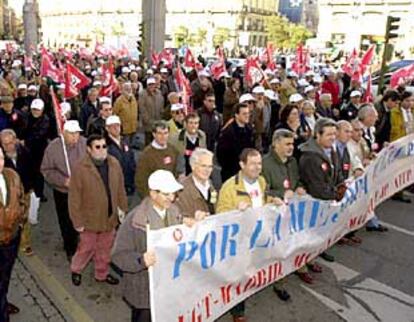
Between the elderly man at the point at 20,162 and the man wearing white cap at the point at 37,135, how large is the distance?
1.39 m

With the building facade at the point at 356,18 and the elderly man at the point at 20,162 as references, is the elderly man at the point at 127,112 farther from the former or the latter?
the building facade at the point at 356,18

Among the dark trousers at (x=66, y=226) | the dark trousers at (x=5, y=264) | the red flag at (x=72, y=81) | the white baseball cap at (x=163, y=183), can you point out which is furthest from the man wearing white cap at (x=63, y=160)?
the red flag at (x=72, y=81)

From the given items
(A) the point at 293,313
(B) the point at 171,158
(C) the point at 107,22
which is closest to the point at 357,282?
(A) the point at 293,313

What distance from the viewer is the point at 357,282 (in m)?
5.85

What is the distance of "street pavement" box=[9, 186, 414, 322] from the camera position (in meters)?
5.12

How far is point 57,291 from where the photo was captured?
18.1 ft

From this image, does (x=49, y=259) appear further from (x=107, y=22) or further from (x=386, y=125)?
(x=107, y=22)

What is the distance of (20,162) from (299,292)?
3.55 m

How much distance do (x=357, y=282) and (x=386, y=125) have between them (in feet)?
11.9

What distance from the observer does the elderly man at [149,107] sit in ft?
33.8

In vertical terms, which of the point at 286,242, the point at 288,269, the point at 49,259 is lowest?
the point at 49,259

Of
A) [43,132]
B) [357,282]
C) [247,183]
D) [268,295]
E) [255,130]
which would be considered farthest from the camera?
[255,130]

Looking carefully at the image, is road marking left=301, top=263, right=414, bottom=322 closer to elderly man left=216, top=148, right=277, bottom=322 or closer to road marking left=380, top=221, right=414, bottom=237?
elderly man left=216, top=148, right=277, bottom=322

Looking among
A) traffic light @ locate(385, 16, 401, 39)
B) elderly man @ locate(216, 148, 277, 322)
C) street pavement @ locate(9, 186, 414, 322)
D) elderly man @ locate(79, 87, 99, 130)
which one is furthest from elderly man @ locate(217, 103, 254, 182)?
traffic light @ locate(385, 16, 401, 39)
